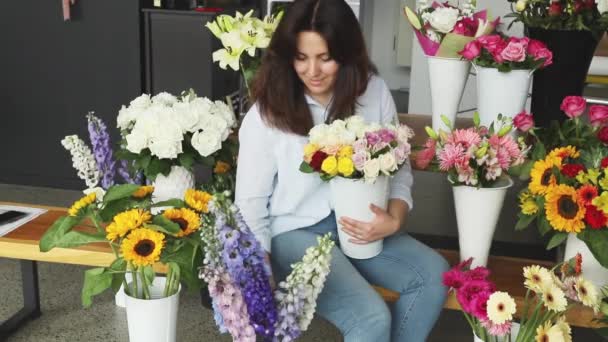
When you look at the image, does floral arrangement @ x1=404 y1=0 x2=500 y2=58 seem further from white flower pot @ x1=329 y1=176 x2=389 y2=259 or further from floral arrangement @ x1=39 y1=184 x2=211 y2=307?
floral arrangement @ x1=39 y1=184 x2=211 y2=307

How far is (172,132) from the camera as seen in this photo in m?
2.00

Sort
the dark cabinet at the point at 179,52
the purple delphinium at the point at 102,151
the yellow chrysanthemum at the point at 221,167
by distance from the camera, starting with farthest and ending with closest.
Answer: the dark cabinet at the point at 179,52 → the yellow chrysanthemum at the point at 221,167 → the purple delphinium at the point at 102,151

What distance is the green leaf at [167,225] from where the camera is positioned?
5.06 ft

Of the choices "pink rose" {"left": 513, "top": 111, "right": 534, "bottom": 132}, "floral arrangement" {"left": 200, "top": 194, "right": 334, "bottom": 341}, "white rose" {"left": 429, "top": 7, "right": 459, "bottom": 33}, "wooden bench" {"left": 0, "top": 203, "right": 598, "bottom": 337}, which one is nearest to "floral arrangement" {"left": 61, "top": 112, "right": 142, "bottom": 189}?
"wooden bench" {"left": 0, "top": 203, "right": 598, "bottom": 337}

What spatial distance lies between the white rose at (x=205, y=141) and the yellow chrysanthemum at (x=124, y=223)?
519mm

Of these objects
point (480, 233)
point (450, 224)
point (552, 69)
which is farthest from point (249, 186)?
point (450, 224)

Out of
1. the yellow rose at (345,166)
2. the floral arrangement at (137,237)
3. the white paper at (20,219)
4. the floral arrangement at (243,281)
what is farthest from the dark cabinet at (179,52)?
the floral arrangement at (243,281)

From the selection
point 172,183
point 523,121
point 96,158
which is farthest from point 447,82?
point 96,158

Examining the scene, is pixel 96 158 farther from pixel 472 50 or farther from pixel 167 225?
pixel 472 50

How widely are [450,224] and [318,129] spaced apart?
52.0 inches

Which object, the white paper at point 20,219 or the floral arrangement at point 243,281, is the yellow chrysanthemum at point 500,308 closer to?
the floral arrangement at point 243,281

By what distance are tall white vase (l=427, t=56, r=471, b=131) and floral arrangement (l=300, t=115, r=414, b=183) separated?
48cm

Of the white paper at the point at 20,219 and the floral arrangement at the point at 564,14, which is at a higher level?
the floral arrangement at the point at 564,14

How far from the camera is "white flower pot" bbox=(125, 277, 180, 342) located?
1616mm
